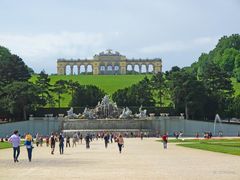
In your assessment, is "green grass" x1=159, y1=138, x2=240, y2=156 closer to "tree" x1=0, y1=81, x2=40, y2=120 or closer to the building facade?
"tree" x1=0, y1=81, x2=40, y2=120

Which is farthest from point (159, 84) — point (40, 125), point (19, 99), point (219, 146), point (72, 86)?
point (219, 146)

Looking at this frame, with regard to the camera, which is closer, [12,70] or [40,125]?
[40,125]

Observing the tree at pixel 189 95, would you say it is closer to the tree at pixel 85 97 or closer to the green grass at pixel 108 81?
the tree at pixel 85 97

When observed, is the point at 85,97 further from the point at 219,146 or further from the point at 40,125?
the point at 219,146

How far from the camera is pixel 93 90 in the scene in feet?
345

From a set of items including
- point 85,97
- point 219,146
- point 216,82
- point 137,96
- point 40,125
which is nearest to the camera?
point 219,146

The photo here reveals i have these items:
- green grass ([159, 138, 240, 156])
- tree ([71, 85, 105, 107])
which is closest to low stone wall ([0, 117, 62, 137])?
tree ([71, 85, 105, 107])

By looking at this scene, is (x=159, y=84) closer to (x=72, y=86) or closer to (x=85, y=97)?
(x=85, y=97)

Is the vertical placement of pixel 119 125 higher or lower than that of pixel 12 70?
lower

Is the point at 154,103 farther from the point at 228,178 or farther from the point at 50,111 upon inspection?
the point at 228,178

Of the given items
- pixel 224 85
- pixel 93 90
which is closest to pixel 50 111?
pixel 93 90

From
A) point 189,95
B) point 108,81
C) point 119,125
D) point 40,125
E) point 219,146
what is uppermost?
point 108,81

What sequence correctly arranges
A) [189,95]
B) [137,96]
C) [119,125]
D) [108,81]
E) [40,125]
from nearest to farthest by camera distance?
[119,125], [40,125], [189,95], [137,96], [108,81]

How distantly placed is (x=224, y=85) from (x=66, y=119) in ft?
98.4
